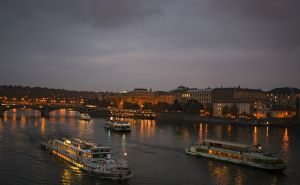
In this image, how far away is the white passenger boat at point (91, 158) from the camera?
1916 cm

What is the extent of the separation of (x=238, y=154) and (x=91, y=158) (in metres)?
8.61

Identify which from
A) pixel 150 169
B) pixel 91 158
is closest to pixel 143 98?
pixel 150 169

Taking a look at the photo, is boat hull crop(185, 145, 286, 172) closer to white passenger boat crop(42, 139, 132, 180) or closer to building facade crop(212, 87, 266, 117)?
white passenger boat crop(42, 139, 132, 180)

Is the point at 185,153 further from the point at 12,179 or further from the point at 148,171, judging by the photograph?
the point at 12,179

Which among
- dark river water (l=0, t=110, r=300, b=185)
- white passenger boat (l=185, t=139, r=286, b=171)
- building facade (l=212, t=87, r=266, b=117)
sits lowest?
dark river water (l=0, t=110, r=300, b=185)

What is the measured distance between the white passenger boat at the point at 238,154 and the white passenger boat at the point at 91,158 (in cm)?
723

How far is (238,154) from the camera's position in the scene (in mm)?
24234

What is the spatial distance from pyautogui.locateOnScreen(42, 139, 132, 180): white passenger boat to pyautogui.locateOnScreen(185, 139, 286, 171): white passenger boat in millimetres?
7227

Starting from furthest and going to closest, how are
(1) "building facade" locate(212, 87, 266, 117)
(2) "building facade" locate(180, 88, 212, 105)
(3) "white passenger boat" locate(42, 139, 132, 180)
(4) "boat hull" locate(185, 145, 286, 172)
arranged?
(2) "building facade" locate(180, 88, 212, 105) < (1) "building facade" locate(212, 87, 266, 117) < (4) "boat hull" locate(185, 145, 286, 172) < (3) "white passenger boat" locate(42, 139, 132, 180)

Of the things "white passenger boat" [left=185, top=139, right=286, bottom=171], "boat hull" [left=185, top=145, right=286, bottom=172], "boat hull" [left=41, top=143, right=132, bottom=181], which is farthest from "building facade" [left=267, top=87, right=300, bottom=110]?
"boat hull" [left=41, top=143, right=132, bottom=181]

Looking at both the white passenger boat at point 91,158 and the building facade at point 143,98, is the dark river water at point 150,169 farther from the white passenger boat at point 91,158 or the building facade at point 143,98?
the building facade at point 143,98

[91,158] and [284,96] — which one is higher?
[284,96]

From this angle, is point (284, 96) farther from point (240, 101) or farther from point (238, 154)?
point (238, 154)

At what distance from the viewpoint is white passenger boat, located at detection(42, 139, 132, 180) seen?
62.8ft
